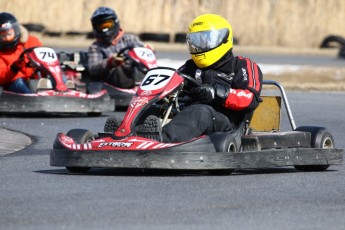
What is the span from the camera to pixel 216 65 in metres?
8.38

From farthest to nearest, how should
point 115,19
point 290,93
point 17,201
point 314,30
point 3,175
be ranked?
point 314,30 < point 290,93 < point 115,19 < point 3,175 < point 17,201

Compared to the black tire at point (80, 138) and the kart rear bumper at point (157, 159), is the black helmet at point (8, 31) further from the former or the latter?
the kart rear bumper at point (157, 159)

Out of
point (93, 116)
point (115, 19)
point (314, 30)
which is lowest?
point (314, 30)

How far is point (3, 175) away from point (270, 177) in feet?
5.95

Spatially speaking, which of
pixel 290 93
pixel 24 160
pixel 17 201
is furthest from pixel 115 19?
pixel 17 201

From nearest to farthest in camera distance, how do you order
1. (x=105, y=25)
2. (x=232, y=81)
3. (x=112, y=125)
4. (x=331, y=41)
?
(x=112, y=125) → (x=232, y=81) → (x=105, y=25) → (x=331, y=41)

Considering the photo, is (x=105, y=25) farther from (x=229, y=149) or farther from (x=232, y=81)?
(x=229, y=149)

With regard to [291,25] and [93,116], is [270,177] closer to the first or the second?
[93,116]

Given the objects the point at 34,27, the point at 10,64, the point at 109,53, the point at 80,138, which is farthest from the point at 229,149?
the point at 34,27

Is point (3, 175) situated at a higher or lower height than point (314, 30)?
higher

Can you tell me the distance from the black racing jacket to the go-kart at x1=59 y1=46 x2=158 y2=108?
579 centimetres

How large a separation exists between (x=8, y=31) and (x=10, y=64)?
40 cm

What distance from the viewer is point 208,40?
27.5ft

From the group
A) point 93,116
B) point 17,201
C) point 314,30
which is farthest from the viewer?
point 314,30
